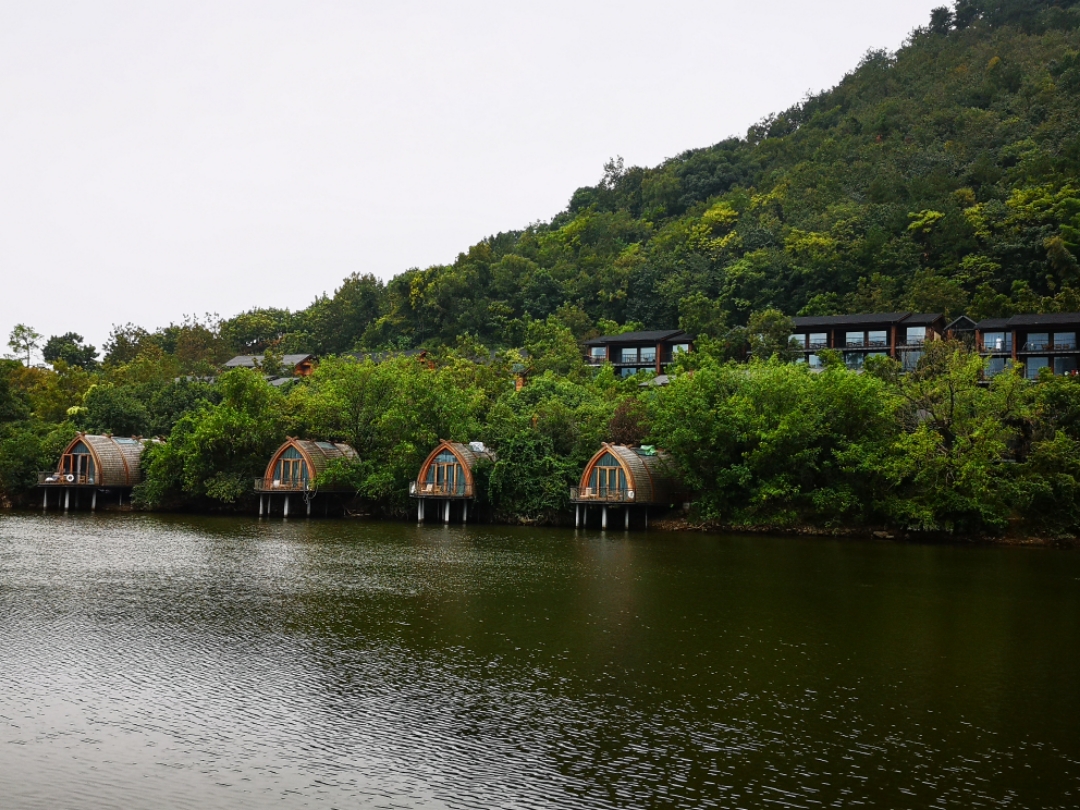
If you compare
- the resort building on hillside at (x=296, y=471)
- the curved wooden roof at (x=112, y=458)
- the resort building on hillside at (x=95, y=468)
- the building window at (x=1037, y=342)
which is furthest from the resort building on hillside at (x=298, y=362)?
the building window at (x=1037, y=342)

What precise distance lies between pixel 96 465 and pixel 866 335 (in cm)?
5344

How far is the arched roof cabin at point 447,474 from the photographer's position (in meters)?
51.8

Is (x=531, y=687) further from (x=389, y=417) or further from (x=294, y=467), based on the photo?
(x=294, y=467)

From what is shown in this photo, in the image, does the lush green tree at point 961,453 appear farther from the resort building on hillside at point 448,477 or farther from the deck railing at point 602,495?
the resort building on hillside at point 448,477

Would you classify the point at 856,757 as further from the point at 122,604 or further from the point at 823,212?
the point at 823,212

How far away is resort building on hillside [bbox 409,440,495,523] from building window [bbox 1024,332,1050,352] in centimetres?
3887

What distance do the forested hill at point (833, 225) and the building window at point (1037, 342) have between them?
510 centimetres

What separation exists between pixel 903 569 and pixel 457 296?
243ft

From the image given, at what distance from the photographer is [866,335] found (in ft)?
236

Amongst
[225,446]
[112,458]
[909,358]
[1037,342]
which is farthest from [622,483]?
[1037,342]

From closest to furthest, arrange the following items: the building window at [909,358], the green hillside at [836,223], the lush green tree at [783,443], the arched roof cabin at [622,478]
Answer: the lush green tree at [783,443] → the arched roof cabin at [622,478] → the building window at [909,358] → the green hillside at [836,223]

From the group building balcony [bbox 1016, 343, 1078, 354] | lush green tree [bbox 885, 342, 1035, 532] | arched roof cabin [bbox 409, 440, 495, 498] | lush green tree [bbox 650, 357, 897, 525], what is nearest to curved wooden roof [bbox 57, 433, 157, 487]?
arched roof cabin [bbox 409, 440, 495, 498]

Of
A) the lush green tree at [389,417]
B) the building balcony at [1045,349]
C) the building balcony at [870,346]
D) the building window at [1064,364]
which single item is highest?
the building balcony at [870,346]

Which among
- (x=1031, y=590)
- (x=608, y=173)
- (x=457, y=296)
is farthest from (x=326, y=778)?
(x=608, y=173)
